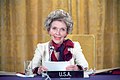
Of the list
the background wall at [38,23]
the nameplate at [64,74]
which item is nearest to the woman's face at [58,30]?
the background wall at [38,23]

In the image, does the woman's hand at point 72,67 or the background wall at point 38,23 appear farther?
the background wall at point 38,23

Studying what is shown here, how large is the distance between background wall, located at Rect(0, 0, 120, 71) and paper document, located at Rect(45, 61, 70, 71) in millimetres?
453

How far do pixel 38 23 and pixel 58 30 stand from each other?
0.38 m

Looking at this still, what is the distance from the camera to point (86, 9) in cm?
317

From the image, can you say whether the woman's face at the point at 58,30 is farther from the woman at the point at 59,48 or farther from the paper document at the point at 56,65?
the paper document at the point at 56,65

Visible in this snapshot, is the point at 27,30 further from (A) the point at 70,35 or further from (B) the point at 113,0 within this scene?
(B) the point at 113,0

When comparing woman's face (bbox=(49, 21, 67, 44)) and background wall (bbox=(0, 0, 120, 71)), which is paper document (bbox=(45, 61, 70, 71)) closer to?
woman's face (bbox=(49, 21, 67, 44))

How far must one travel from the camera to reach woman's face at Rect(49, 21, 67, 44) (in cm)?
289

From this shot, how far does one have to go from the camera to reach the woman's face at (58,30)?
9.48 feet

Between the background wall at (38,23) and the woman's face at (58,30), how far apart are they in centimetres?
24

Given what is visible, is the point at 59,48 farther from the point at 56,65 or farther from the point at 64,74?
the point at 64,74

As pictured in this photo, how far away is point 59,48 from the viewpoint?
9.80ft

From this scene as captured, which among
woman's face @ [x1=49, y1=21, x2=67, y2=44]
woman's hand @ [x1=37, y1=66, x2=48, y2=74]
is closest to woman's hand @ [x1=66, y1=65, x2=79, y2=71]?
woman's hand @ [x1=37, y1=66, x2=48, y2=74]

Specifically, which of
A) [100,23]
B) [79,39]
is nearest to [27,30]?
[79,39]
